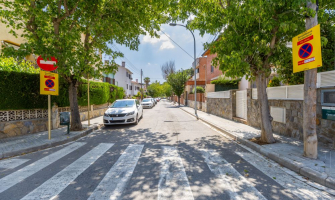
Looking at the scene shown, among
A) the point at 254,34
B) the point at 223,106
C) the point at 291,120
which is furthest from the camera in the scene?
the point at 223,106

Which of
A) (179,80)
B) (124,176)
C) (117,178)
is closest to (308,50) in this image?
(124,176)

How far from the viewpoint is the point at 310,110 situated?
4.37m

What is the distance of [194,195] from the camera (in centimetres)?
286

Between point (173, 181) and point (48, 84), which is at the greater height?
point (48, 84)

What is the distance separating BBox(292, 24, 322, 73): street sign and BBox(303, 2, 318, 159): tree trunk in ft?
0.65

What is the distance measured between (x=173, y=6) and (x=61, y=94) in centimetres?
743

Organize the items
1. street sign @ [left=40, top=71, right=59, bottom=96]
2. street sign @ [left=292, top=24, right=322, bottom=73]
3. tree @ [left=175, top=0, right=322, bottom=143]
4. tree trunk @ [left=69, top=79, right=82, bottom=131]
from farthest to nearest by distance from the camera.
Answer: tree trunk @ [left=69, top=79, right=82, bottom=131]
street sign @ [left=40, top=71, right=59, bottom=96]
tree @ [left=175, top=0, right=322, bottom=143]
street sign @ [left=292, top=24, right=322, bottom=73]

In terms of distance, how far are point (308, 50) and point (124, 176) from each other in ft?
17.4

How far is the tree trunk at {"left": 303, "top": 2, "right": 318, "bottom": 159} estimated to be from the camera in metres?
4.29

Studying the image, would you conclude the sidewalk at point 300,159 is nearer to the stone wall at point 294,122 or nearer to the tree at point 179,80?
the stone wall at point 294,122

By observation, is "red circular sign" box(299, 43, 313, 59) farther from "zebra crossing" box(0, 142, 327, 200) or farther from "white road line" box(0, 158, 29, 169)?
"white road line" box(0, 158, 29, 169)

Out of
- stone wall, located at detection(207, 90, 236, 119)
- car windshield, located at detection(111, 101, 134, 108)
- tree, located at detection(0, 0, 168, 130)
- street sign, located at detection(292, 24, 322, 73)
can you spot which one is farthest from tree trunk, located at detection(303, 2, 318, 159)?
car windshield, located at detection(111, 101, 134, 108)

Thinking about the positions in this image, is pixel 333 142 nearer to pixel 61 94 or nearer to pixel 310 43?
pixel 310 43

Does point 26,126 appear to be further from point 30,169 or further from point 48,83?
point 30,169
